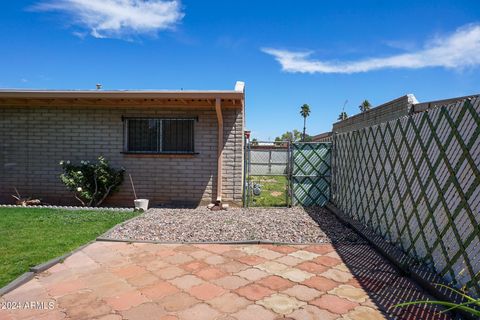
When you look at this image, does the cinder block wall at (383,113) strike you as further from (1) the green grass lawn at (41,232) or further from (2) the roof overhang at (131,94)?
(1) the green grass lawn at (41,232)

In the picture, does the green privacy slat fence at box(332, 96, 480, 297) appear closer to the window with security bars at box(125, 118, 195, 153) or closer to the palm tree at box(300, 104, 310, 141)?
the window with security bars at box(125, 118, 195, 153)

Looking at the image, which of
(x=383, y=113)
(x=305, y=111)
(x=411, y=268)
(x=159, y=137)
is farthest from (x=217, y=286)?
(x=305, y=111)

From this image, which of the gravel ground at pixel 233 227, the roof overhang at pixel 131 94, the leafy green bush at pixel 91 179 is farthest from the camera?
the leafy green bush at pixel 91 179

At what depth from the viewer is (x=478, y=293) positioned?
277cm

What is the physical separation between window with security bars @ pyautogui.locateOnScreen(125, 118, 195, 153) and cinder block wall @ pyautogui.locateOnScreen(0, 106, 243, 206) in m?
0.18

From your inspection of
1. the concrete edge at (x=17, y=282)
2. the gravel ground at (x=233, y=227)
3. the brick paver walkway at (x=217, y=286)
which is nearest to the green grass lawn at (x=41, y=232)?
the concrete edge at (x=17, y=282)

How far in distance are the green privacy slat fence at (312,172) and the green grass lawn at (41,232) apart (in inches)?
172

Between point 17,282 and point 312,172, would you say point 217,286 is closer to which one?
point 17,282

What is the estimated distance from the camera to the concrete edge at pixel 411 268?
301cm

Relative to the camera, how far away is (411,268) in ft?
12.3

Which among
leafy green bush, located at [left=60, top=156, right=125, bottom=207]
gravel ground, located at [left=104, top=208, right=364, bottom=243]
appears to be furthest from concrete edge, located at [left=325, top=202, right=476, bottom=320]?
leafy green bush, located at [left=60, top=156, right=125, bottom=207]

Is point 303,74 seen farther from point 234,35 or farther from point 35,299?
point 35,299

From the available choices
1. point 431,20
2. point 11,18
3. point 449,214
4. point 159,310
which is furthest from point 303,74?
point 159,310

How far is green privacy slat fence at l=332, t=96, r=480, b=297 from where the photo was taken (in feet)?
9.63
